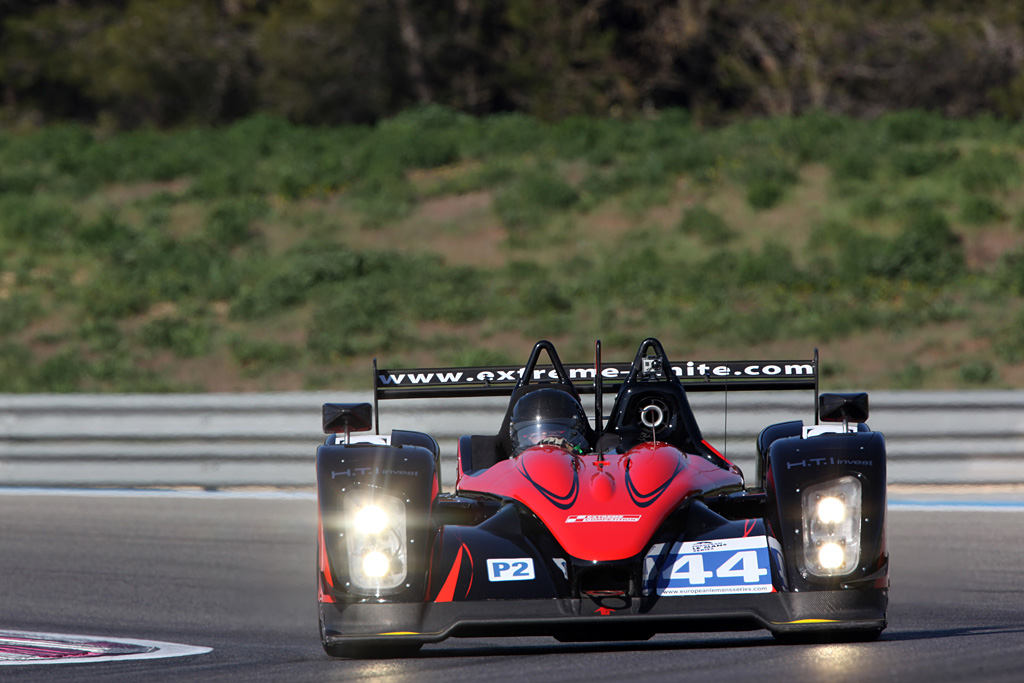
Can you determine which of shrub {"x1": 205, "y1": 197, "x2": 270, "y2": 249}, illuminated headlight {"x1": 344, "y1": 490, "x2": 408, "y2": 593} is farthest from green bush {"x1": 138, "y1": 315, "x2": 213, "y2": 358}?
illuminated headlight {"x1": 344, "y1": 490, "x2": 408, "y2": 593}

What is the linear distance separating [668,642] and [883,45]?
2453 cm

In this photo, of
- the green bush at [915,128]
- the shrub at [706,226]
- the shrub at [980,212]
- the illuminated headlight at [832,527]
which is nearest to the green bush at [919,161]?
the green bush at [915,128]

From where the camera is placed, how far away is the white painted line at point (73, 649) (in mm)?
5547

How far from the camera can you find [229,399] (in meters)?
10.5

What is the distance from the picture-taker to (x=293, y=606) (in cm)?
707

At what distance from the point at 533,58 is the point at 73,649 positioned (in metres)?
25.1

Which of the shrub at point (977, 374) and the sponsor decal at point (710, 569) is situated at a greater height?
the shrub at point (977, 374)

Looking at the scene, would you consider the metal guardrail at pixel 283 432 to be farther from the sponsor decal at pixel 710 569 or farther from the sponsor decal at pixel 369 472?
the sponsor decal at pixel 710 569

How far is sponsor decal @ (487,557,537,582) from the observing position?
475 centimetres

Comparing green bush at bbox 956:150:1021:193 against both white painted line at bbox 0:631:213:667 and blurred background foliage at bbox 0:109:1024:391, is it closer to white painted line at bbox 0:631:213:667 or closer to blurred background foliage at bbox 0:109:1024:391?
blurred background foliage at bbox 0:109:1024:391

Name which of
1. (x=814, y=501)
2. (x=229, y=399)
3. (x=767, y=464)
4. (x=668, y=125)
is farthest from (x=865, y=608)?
(x=668, y=125)

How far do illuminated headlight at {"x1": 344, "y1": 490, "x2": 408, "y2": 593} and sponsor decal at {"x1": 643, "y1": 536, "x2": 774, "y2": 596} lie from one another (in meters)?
0.91

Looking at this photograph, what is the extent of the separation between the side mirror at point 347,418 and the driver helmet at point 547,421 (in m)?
0.71

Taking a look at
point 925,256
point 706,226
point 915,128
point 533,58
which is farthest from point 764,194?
point 533,58
